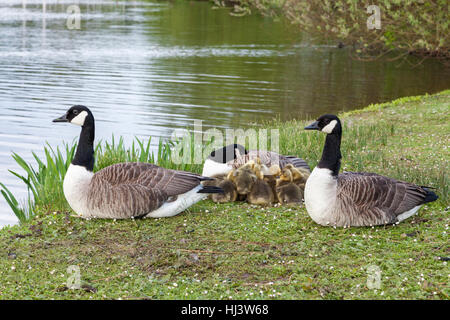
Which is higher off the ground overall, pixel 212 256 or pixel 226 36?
pixel 226 36

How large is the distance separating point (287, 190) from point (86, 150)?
317 centimetres

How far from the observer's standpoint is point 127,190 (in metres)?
8.14

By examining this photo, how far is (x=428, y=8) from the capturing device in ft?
62.2

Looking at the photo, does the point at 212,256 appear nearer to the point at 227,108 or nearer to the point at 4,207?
the point at 4,207

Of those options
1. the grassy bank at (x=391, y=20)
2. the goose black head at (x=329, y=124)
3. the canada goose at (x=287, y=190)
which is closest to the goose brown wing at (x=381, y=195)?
the goose black head at (x=329, y=124)

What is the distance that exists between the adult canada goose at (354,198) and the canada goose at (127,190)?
144cm

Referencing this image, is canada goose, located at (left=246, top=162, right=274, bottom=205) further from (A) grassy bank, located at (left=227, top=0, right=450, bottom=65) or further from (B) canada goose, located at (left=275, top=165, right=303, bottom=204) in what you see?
(A) grassy bank, located at (left=227, top=0, right=450, bottom=65)

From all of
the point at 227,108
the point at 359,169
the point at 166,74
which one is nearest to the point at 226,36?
the point at 166,74

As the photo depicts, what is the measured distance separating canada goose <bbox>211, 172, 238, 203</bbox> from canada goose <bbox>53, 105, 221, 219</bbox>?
2.71 feet

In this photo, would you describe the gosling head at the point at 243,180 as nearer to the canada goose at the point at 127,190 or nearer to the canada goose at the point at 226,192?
the canada goose at the point at 226,192

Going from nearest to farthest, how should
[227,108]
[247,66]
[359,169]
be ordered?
[359,169]
[227,108]
[247,66]

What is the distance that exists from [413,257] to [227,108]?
15.9m

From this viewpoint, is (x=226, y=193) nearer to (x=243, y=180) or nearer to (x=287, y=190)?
(x=243, y=180)

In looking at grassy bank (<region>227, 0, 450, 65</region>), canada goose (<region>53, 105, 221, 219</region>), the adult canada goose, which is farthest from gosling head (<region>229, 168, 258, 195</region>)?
grassy bank (<region>227, 0, 450, 65</region>)
